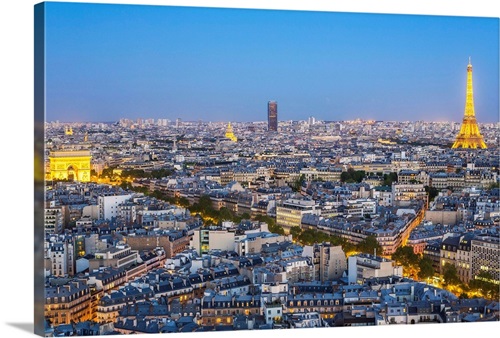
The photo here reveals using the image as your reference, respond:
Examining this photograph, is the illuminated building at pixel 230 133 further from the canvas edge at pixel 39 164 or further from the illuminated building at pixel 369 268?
the canvas edge at pixel 39 164

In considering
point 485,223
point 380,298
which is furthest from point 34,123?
point 485,223

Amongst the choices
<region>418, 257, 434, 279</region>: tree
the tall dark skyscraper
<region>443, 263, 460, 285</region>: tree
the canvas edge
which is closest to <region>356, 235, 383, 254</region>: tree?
<region>418, 257, 434, 279</region>: tree

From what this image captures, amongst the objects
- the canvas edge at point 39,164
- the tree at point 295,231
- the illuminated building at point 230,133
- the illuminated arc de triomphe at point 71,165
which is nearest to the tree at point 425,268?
the tree at point 295,231

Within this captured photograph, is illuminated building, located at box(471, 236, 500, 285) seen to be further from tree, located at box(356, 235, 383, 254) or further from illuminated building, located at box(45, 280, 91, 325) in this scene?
illuminated building, located at box(45, 280, 91, 325)

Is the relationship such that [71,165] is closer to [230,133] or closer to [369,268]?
[230,133]

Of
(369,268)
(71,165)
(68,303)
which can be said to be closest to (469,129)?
(369,268)

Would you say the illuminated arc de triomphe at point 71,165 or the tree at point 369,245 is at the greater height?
the illuminated arc de triomphe at point 71,165

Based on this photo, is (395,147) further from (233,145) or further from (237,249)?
(237,249)
